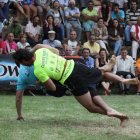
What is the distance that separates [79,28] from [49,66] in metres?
11.0

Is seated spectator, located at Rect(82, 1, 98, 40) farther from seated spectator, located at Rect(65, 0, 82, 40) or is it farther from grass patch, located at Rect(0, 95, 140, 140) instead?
grass patch, located at Rect(0, 95, 140, 140)

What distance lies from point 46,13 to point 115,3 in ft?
9.91

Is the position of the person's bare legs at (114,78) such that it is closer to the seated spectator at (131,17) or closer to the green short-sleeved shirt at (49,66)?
the green short-sleeved shirt at (49,66)

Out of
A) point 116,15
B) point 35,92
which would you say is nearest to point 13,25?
point 35,92

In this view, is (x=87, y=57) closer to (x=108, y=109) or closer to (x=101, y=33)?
(x=101, y=33)

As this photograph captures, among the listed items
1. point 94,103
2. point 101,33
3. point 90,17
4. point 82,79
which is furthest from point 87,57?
point 94,103

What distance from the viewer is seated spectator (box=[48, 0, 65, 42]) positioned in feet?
62.8

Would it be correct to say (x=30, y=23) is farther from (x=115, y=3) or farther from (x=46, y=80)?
(x=46, y=80)

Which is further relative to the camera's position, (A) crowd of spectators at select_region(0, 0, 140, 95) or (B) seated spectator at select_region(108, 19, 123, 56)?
(B) seated spectator at select_region(108, 19, 123, 56)

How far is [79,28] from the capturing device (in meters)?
19.7

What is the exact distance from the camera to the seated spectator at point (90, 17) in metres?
20.1

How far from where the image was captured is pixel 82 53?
58.1ft

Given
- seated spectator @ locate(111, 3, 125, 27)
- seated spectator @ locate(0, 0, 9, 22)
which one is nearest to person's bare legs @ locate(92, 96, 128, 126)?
seated spectator @ locate(0, 0, 9, 22)

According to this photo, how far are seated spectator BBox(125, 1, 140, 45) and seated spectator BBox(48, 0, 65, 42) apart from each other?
241 centimetres
